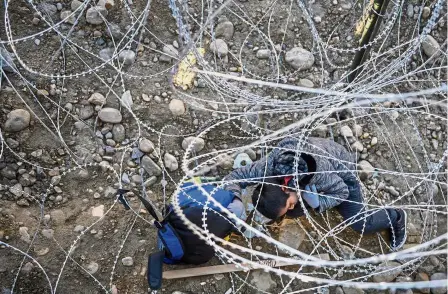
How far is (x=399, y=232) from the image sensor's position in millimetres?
2736

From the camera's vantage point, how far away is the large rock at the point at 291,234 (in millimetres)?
2672

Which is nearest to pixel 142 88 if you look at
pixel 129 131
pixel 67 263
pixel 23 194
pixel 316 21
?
pixel 129 131

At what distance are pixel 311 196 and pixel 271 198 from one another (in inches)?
11.2

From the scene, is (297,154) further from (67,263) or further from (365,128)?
(67,263)

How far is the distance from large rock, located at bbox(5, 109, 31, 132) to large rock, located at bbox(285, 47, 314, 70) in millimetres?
1617

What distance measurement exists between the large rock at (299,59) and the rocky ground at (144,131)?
0.01 metres

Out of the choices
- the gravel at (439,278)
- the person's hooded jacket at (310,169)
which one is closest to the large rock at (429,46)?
the person's hooded jacket at (310,169)

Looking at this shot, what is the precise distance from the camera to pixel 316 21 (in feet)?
10.2

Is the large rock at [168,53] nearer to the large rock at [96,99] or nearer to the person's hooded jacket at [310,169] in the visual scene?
the large rock at [96,99]

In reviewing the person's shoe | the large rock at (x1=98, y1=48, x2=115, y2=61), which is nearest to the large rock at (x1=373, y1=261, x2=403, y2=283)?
the person's shoe

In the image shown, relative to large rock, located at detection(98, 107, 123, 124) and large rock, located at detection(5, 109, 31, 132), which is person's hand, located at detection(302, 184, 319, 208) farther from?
large rock, located at detection(5, 109, 31, 132)

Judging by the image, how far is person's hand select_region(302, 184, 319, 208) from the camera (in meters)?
2.46

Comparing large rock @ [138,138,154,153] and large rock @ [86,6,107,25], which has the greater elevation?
large rock @ [86,6,107,25]

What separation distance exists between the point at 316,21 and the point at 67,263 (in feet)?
7.09
